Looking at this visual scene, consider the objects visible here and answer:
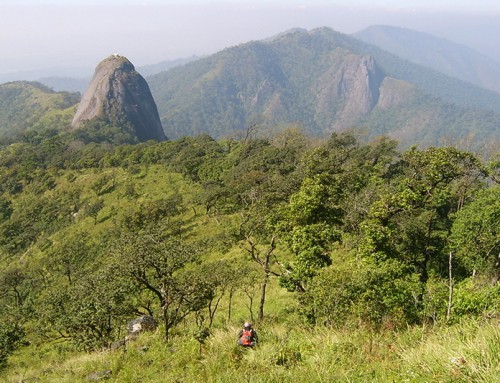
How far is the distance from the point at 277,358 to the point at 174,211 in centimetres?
5538

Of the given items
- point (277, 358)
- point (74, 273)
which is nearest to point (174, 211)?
point (74, 273)

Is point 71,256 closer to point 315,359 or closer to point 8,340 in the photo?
point 8,340

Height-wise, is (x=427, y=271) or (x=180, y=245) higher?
(x=180, y=245)

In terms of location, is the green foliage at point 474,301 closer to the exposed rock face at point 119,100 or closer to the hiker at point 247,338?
the hiker at point 247,338

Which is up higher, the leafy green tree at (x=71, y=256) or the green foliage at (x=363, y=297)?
the green foliage at (x=363, y=297)

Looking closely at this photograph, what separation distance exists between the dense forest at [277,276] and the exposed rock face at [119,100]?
306ft

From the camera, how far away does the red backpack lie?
10.9 m

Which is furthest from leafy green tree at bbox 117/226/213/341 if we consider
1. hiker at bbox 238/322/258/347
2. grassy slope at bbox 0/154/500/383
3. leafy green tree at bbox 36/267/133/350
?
hiker at bbox 238/322/258/347

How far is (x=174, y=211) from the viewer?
6344 cm

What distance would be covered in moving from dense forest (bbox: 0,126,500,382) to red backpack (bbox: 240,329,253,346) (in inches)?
16.2

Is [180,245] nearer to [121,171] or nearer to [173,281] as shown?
[173,281]

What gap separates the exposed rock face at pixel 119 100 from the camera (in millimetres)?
161438

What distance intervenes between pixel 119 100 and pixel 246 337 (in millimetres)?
169234

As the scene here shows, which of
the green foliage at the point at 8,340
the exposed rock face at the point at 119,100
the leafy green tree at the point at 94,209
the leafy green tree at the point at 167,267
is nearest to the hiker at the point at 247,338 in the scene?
the leafy green tree at the point at 167,267
